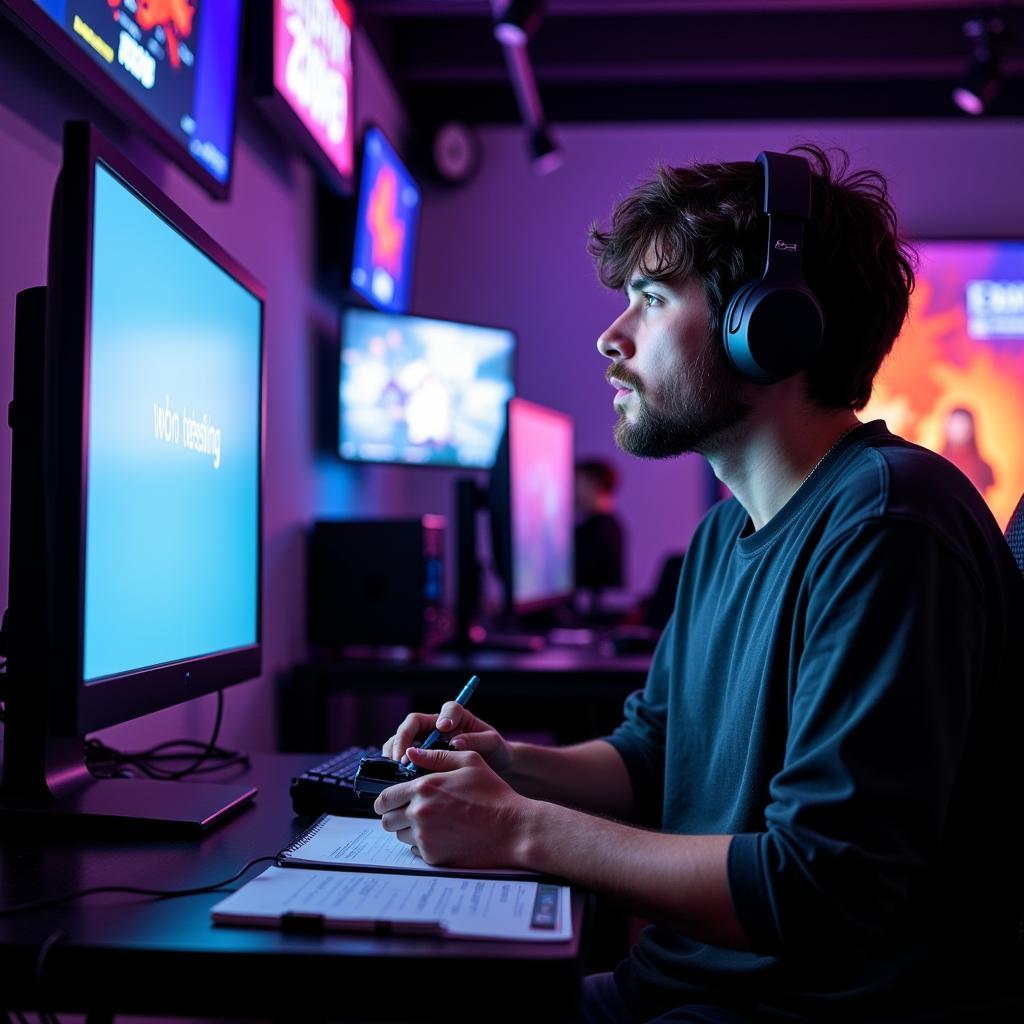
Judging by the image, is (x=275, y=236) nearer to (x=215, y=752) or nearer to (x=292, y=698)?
(x=292, y=698)

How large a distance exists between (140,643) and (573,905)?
451 mm

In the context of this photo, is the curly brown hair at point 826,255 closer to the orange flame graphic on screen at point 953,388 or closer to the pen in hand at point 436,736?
the pen in hand at point 436,736

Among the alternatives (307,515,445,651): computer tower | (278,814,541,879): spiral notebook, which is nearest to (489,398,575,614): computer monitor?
(307,515,445,651): computer tower

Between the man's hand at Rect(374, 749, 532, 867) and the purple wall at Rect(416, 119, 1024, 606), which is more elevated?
the purple wall at Rect(416, 119, 1024, 606)

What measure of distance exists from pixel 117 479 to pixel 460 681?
50.7 inches

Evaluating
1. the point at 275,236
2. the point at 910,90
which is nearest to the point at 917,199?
the point at 910,90

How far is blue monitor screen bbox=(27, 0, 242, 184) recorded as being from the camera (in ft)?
4.33

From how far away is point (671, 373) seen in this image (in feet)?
3.83

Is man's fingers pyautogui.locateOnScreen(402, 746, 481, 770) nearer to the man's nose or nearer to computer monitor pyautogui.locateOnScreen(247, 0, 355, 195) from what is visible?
the man's nose

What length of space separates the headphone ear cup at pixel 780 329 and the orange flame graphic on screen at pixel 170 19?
3.27 feet

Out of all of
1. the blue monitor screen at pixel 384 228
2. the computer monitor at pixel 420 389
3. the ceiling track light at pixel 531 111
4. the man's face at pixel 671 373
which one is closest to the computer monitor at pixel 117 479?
the man's face at pixel 671 373

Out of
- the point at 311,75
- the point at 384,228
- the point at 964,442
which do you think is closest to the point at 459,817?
the point at 311,75

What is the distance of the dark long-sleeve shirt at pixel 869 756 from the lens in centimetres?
75

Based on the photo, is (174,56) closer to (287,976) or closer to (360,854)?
(360,854)
